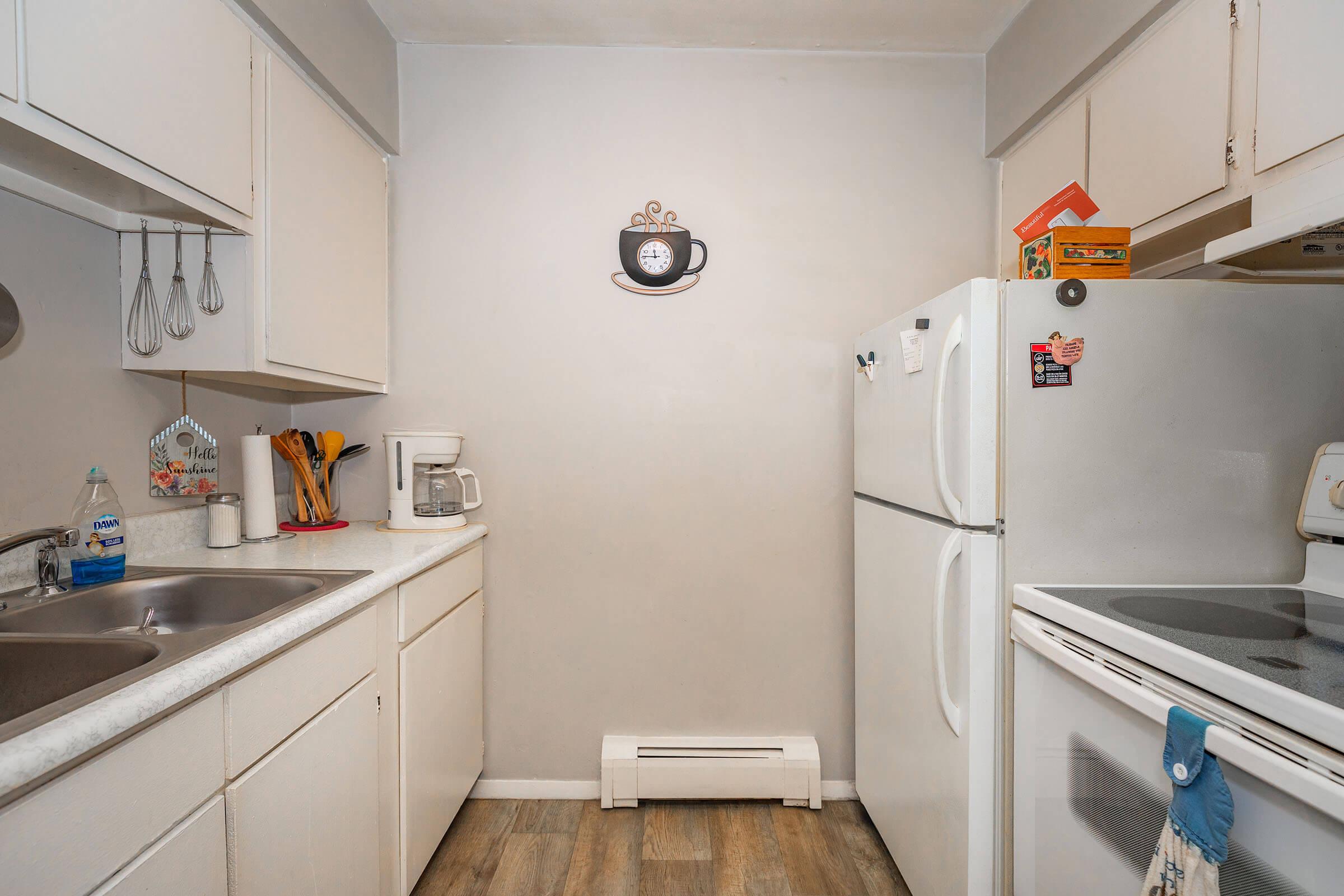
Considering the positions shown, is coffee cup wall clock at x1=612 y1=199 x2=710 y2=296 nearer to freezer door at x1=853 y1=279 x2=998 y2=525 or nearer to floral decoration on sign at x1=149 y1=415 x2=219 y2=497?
freezer door at x1=853 y1=279 x2=998 y2=525

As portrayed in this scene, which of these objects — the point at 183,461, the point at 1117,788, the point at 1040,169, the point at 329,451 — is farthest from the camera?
the point at 329,451

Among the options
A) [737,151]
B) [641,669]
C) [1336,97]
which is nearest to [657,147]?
[737,151]

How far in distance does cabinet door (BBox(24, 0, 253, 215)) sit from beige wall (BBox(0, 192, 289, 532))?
1.10 ft

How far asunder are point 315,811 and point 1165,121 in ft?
7.64

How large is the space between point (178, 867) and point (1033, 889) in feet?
4.87

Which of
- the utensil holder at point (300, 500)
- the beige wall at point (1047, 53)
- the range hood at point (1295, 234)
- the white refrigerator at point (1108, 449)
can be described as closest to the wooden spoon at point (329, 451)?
the utensil holder at point (300, 500)

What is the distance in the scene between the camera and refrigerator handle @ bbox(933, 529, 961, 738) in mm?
1397

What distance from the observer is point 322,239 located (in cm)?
177

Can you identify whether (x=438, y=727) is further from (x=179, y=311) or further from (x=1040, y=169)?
(x=1040, y=169)

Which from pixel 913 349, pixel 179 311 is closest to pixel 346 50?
pixel 179 311

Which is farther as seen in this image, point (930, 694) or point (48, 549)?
point (930, 694)

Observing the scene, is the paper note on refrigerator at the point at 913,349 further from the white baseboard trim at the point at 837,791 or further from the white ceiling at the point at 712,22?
the white baseboard trim at the point at 837,791

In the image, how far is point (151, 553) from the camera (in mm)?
1602

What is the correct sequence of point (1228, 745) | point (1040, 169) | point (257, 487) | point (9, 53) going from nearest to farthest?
point (1228, 745) < point (9, 53) < point (257, 487) < point (1040, 169)
